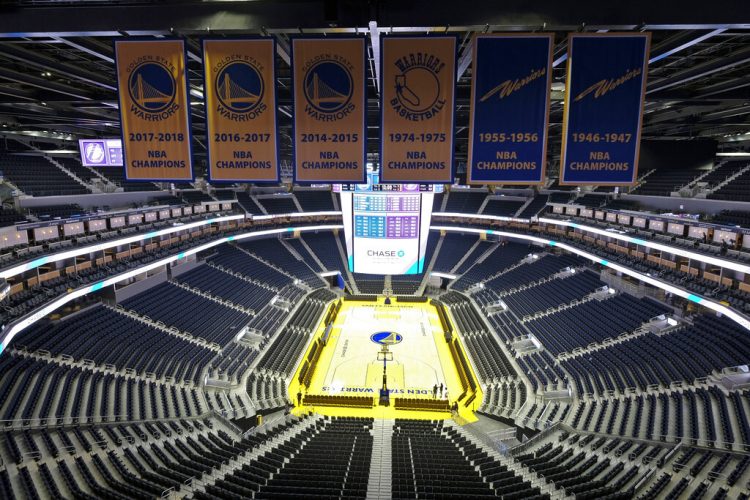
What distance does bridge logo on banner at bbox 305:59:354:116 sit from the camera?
22.8 ft

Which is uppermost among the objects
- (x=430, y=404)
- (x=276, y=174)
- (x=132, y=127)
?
(x=132, y=127)

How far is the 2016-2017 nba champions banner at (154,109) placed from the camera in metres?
7.06

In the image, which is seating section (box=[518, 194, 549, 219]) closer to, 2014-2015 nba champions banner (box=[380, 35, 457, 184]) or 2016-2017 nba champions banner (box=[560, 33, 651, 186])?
2016-2017 nba champions banner (box=[560, 33, 651, 186])

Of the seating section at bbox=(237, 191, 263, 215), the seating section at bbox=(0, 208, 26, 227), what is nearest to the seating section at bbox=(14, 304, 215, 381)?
the seating section at bbox=(0, 208, 26, 227)

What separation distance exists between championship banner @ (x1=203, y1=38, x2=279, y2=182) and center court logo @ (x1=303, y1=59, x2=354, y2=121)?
2.28 feet

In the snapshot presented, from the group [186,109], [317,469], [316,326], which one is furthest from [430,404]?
[186,109]

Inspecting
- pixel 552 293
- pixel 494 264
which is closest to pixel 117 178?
pixel 494 264

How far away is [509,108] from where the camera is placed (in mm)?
A: 7035

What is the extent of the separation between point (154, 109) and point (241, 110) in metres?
1.73

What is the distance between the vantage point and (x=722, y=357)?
1580 cm

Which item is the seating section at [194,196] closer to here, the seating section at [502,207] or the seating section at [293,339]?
the seating section at [293,339]

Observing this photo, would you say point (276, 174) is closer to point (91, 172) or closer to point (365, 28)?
point (365, 28)

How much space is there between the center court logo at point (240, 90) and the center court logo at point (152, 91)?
Answer: 3.03 ft

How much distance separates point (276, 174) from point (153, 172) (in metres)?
2.54
